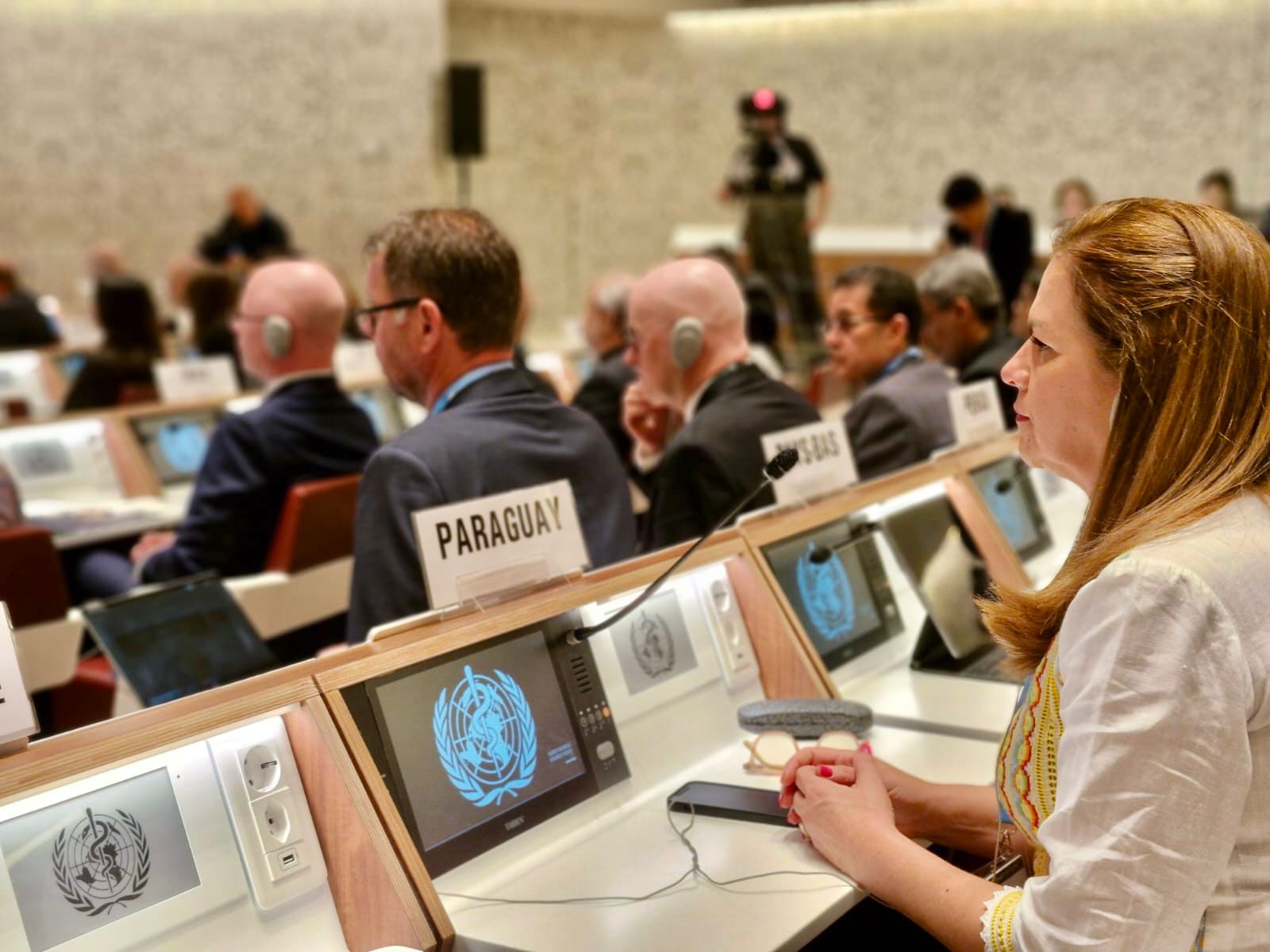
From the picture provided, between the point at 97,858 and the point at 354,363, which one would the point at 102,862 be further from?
the point at 354,363

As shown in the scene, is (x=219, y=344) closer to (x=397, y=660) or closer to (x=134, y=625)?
(x=134, y=625)

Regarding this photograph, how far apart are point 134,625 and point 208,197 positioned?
9325 mm

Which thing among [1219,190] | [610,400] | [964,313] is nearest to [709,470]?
[964,313]

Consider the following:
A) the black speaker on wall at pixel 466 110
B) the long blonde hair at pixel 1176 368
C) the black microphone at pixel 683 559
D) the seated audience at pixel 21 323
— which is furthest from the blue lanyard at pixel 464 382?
the black speaker on wall at pixel 466 110

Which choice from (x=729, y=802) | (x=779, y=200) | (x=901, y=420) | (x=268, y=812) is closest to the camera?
(x=268, y=812)

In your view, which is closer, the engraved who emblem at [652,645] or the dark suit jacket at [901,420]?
the engraved who emblem at [652,645]

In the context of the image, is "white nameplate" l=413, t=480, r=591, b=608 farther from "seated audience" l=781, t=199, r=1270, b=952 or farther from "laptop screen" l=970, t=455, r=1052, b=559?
"laptop screen" l=970, t=455, r=1052, b=559

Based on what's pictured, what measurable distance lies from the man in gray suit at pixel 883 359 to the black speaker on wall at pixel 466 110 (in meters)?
8.50

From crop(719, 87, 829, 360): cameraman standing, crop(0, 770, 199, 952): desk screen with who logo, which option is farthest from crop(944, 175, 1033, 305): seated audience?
crop(0, 770, 199, 952): desk screen with who logo

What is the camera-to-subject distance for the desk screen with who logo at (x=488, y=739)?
157 centimetres

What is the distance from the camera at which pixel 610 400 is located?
4820 mm

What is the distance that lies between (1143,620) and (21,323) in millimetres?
7697

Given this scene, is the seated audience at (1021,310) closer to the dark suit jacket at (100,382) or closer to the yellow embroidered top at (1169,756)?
the dark suit jacket at (100,382)

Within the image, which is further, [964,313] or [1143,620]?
[964,313]
